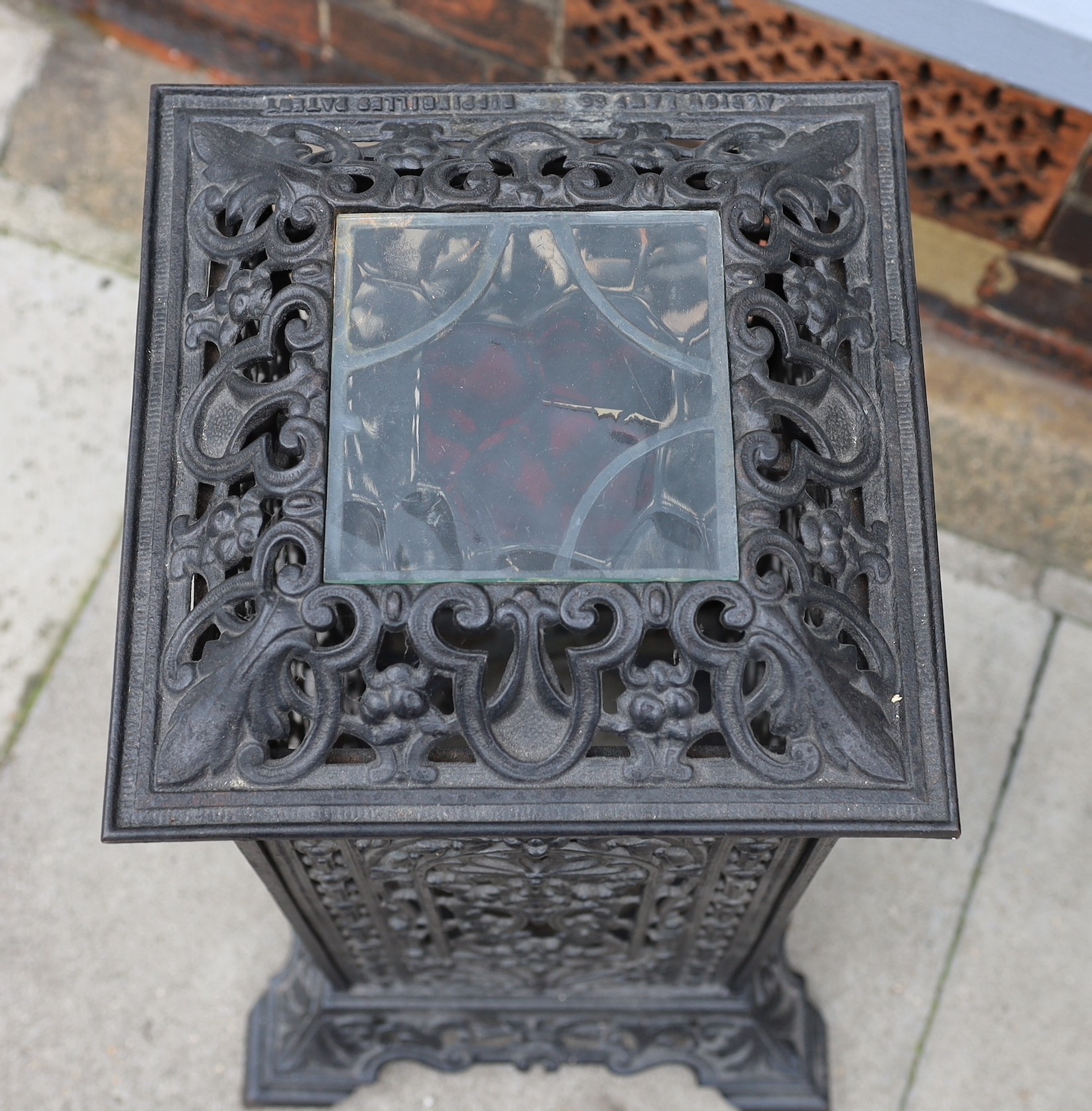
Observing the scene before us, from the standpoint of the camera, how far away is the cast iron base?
2262 millimetres

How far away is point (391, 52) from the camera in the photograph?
2820 millimetres

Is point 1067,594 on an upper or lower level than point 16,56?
lower

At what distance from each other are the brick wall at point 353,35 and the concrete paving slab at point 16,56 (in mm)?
103

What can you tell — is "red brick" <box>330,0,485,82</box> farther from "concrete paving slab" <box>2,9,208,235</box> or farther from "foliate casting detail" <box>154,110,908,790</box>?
"foliate casting detail" <box>154,110,908,790</box>

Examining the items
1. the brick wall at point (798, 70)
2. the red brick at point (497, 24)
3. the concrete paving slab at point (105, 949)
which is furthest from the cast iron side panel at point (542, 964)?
the red brick at point (497, 24)

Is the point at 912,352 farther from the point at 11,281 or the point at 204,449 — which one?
the point at 11,281

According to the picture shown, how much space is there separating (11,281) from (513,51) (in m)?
1.22

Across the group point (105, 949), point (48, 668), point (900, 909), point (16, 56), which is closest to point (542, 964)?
point (900, 909)

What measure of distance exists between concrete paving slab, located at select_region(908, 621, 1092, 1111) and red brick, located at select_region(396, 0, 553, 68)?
65.9 inches

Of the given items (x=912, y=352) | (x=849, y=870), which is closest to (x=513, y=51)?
(x=912, y=352)

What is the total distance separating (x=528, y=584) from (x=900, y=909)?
1422 mm

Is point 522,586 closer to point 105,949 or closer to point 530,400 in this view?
point 530,400

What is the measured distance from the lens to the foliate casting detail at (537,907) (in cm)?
161

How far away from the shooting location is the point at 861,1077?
234 centimetres
